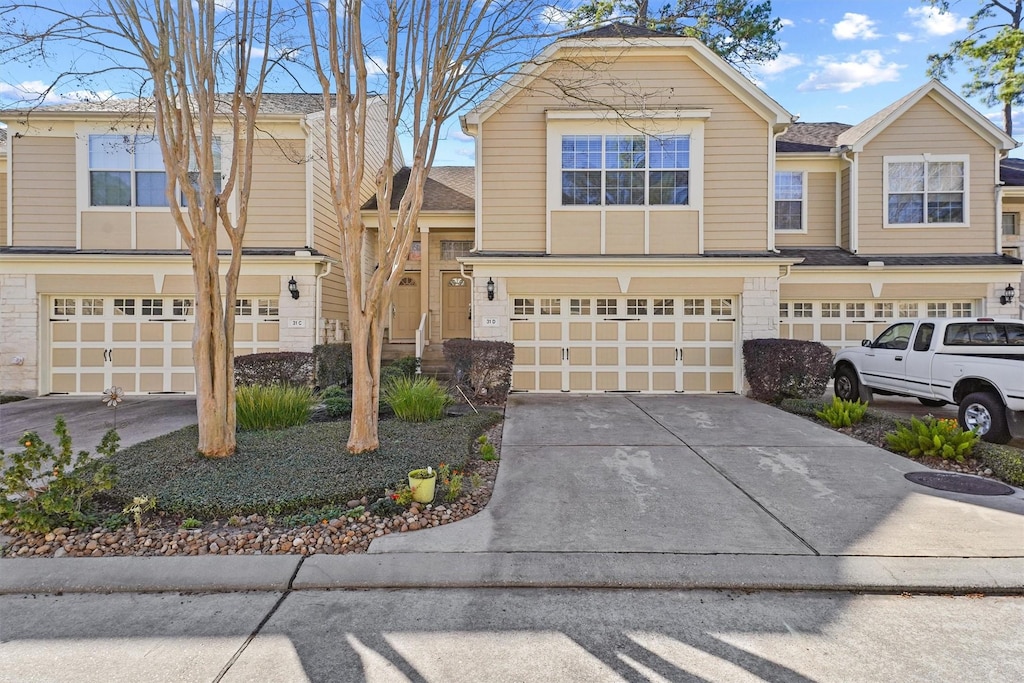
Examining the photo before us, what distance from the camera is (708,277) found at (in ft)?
35.6

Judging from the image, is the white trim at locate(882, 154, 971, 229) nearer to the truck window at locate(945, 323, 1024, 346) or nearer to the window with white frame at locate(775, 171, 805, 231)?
the window with white frame at locate(775, 171, 805, 231)

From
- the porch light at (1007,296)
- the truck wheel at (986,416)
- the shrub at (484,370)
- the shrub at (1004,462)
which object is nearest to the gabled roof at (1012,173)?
the porch light at (1007,296)

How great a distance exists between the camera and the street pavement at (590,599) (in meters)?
2.66

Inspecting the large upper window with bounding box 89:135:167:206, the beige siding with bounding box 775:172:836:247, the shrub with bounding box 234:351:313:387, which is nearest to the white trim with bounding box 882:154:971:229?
the beige siding with bounding box 775:172:836:247

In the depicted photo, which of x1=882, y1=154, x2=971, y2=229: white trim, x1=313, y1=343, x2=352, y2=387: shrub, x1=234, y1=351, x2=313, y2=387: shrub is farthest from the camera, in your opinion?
x1=882, y1=154, x2=971, y2=229: white trim

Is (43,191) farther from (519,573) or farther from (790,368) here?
(790,368)

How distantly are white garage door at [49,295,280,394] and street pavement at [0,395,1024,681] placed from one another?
27.3 ft

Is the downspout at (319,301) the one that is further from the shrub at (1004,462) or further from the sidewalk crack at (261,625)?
the shrub at (1004,462)

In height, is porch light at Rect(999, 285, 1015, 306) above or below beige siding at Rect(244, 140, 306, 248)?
below

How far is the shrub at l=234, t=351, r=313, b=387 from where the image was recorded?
9914 millimetres

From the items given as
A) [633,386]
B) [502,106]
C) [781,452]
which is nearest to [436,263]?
[502,106]

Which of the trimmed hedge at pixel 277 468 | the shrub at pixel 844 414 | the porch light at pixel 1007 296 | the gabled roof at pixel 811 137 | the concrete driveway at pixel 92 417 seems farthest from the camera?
the gabled roof at pixel 811 137

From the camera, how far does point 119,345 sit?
11.0 meters

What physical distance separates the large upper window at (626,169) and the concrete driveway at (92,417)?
840 centimetres
